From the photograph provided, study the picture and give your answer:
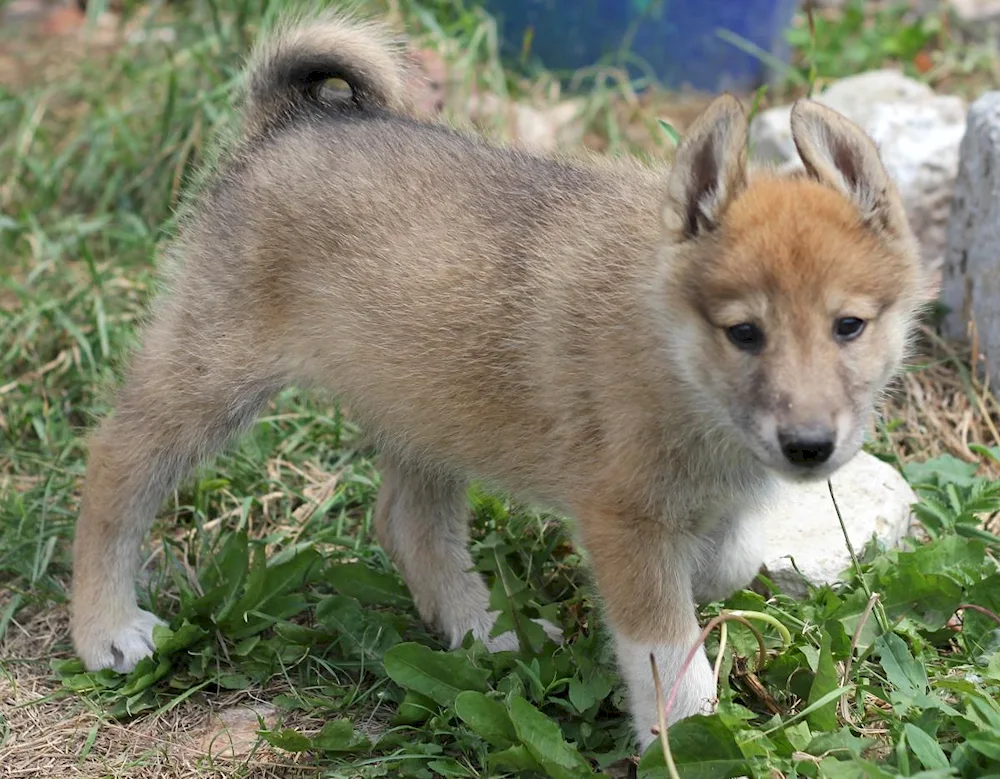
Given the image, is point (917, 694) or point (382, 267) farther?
point (382, 267)

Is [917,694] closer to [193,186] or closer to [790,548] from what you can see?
[790,548]

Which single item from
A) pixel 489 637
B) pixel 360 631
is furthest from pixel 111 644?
pixel 489 637

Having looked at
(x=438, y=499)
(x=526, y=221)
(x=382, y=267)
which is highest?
(x=526, y=221)

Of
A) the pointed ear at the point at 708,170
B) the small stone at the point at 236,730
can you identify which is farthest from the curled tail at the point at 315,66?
the small stone at the point at 236,730

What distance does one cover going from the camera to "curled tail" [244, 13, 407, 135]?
394 cm

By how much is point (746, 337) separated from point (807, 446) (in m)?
0.29

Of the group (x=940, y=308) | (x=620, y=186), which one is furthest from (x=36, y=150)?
(x=940, y=308)

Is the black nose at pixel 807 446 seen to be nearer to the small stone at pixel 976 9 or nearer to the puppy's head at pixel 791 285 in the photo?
the puppy's head at pixel 791 285

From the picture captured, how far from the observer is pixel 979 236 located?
4809 mm

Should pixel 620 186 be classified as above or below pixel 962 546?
above

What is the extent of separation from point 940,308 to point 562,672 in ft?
8.10

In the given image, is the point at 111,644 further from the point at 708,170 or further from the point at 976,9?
the point at 976,9

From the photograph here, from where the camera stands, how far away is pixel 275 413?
5.00 metres

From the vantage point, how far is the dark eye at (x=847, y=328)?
279cm
